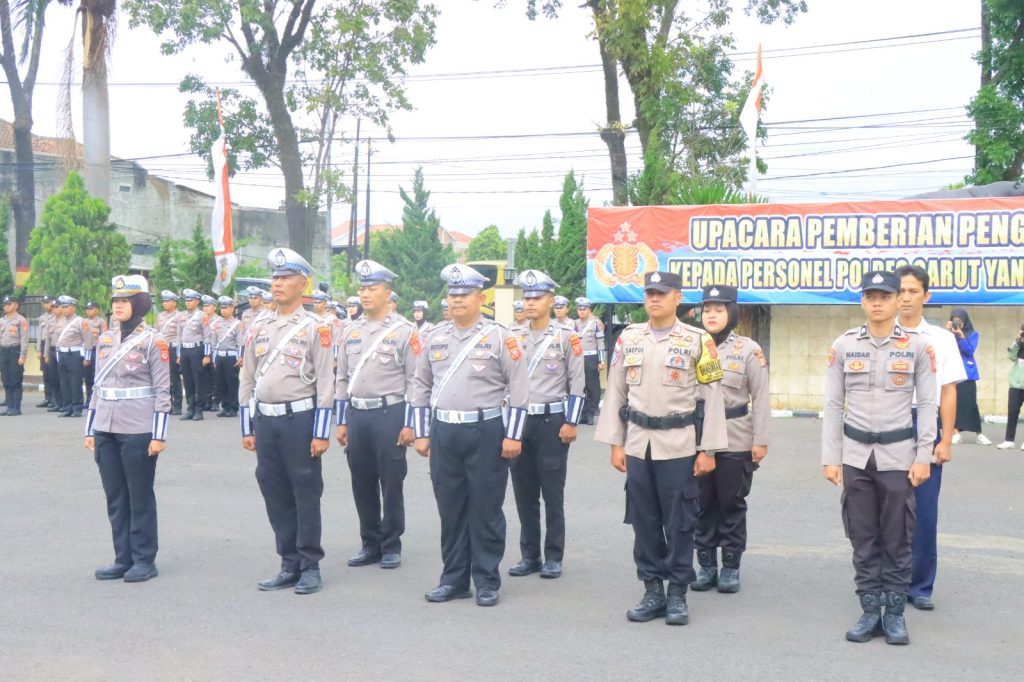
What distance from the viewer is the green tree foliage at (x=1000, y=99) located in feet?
72.9

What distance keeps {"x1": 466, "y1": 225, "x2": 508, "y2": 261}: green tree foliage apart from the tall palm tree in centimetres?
6610

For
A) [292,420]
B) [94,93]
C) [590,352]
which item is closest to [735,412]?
[292,420]

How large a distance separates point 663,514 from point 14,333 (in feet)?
54.1

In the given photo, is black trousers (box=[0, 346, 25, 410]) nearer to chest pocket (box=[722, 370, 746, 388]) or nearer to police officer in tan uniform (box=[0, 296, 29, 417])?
police officer in tan uniform (box=[0, 296, 29, 417])

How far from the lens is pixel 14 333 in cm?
1955

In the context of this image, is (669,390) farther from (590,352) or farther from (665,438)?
(590,352)

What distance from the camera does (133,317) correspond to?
298 inches

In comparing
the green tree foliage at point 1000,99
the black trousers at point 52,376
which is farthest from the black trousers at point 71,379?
the green tree foliage at point 1000,99

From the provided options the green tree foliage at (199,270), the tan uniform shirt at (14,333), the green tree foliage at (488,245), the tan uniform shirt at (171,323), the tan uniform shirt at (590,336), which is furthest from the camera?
the green tree foliage at (488,245)

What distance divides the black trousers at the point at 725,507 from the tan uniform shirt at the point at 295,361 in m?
2.49

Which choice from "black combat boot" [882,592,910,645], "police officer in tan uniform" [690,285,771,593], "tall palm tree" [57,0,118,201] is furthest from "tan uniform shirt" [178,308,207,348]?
"black combat boot" [882,592,910,645]

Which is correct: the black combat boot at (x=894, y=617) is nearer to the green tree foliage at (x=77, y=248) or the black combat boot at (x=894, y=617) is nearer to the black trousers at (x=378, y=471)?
the black trousers at (x=378, y=471)

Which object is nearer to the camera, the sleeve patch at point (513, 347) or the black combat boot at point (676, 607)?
the black combat boot at point (676, 607)

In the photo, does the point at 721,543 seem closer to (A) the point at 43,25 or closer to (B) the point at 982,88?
(B) the point at 982,88
